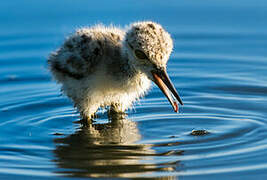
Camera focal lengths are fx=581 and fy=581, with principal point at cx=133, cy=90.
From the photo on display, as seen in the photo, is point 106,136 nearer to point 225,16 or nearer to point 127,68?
point 127,68

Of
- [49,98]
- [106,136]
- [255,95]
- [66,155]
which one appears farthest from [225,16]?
[66,155]

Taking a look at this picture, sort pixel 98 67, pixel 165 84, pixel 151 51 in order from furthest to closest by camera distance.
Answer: pixel 98 67
pixel 165 84
pixel 151 51

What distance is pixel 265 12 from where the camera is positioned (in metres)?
10.3

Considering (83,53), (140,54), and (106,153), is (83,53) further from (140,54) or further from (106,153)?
(106,153)

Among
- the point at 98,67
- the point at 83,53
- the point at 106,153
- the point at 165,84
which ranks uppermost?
the point at 83,53

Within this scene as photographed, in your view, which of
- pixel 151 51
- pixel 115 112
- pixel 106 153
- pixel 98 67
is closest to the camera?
pixel 106 153

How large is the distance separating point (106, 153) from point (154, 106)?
67.7 inches

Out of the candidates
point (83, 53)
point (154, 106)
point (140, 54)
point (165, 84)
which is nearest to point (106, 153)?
point (165, 84)

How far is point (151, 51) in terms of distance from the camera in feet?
19.6

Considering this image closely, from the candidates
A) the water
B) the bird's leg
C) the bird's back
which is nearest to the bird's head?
the bird's back

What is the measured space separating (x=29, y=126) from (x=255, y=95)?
2964 millimetres

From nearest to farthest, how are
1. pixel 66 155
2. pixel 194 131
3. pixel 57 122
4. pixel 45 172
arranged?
1. pixel 45 172
2. pixel 66 155
3. pixel 194 131
4. pixel 57 122

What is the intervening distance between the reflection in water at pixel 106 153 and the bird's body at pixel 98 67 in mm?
382

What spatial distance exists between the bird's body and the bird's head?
0.01 metres
